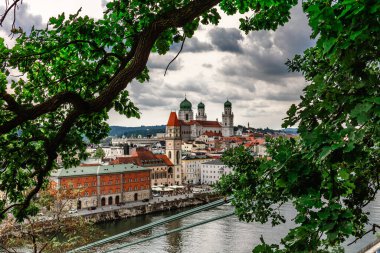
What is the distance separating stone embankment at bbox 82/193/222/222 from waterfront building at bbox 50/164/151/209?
6.54 ft

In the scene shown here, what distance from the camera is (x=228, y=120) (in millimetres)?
87062

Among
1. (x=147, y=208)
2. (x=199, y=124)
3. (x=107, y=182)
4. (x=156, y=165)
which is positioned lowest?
(x=147, y=208)

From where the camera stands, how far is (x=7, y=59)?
2559 mm

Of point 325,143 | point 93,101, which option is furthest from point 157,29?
point 325,143

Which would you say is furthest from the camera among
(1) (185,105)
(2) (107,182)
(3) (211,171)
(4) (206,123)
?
(4) (206,123)

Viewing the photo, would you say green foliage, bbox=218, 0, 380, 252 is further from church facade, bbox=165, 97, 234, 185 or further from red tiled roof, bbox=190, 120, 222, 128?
red tiled roof, bbox=190, 120, 222, 128

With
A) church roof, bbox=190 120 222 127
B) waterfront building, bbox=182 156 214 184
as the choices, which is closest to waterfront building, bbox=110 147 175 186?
waterfront building, bbox=182 156 214 184

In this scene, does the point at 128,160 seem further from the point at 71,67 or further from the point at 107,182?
the point at 71,67

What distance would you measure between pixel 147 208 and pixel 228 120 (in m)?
56.3

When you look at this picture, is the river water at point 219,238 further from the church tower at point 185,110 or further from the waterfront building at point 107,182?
the church tower at point 185,110

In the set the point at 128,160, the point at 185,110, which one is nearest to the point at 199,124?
the point at 185,110

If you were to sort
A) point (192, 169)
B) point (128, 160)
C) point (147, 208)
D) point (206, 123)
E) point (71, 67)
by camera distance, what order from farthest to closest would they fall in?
point (206, 123)
point (192, 169)
point (128, 160)
point (147, 208)
point (71, 67)

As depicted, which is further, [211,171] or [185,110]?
[185,110]

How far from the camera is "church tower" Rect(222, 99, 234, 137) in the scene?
87088 millimetres
